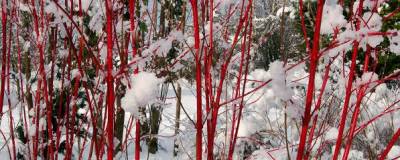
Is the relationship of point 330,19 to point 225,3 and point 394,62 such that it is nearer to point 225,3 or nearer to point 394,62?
point 225,3

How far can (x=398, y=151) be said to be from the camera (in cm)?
357

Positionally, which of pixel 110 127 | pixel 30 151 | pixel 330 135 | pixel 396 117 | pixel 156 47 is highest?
pixel 156 47

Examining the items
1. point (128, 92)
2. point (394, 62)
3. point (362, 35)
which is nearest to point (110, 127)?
point (128, 92)

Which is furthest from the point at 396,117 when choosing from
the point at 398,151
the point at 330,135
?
the point at 330,135

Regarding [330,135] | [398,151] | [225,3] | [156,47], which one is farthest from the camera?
[398,151]

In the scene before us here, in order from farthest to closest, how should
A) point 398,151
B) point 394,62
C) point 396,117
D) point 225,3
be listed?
point 394,62, point 396,117, point 398,151, point 225,3

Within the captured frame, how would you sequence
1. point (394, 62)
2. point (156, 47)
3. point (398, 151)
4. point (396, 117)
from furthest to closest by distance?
1. point (394, 62)
2. point (396, 117)
3. point (398, 151)
4. point (156, 47)

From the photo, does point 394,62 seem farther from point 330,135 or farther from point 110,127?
point 110,127

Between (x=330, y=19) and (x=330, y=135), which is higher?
(x=330, y=19)

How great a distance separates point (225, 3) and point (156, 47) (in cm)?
24

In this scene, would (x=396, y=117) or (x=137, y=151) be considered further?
(x=396, y=117)

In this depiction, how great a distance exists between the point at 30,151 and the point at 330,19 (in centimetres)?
90

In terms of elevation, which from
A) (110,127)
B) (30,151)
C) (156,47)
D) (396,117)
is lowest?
(396,117)

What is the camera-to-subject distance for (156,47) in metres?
0.96
